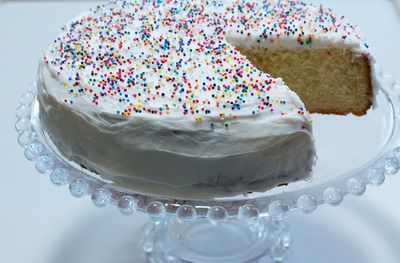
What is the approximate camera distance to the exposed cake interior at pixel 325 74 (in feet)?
9.74

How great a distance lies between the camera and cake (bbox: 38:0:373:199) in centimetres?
Answer: 229

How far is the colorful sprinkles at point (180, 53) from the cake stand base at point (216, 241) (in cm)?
86

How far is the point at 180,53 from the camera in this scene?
2.75 m

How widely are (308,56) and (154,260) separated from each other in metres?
1.14

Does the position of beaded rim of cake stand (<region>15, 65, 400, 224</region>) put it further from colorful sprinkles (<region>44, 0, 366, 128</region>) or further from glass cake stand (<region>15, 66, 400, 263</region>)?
colorful sprinkles (<region>44, 0, 366, 128</region>)

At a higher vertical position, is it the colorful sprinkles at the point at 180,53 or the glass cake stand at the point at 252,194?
the colorful sprinkles at the point at 180,53

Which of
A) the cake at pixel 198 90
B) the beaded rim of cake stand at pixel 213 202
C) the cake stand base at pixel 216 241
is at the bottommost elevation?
the cake stand base at pixel 216 241

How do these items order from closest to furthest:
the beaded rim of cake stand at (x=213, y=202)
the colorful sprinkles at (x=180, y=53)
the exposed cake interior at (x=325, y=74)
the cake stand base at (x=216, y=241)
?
1. the beaded rim of cake stand at (x=213, y=202)
2. the colorful sprinkles at (x=180, y=53)
3. the exposed cake interior at (x=325, y=74)
4. the cake stand base at (x=216, y=241)

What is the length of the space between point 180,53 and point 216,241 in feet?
3.22

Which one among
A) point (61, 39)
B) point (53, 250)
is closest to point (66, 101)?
point (61, 39)

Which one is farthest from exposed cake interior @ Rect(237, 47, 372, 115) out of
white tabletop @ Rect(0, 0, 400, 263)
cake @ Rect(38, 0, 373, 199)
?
white tabletop @ Rect(0, 0, 400, 263)

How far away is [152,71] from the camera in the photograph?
261cm

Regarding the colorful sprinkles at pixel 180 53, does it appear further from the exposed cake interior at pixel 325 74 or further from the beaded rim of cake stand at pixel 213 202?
the beaded rim of cake stand at pixel 213 202

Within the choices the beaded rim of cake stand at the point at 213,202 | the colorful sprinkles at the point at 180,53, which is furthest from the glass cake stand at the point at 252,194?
the colorful sprinkles at the point at 180,53
